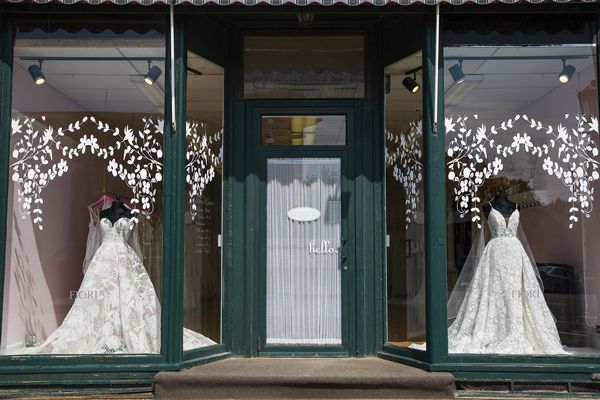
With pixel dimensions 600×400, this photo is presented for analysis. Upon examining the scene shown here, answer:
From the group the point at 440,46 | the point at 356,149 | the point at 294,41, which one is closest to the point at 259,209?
the point at 356,149

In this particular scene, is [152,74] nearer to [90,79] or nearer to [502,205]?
[90,79]

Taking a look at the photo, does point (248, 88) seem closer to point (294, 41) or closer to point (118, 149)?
point (294, 41)

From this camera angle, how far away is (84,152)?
19.3 ft

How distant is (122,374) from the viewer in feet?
17.9

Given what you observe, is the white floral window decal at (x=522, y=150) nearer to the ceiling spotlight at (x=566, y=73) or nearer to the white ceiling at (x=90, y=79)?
the ceiling spotlight at (x=566, y=73)

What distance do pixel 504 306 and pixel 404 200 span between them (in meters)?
1.28

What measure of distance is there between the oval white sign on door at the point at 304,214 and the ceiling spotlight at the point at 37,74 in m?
2.51

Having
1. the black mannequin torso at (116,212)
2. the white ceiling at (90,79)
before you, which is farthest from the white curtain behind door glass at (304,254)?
the white ceiling at (90,79)

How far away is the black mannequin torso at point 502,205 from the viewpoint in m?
5.97

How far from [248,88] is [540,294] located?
10.7 feet

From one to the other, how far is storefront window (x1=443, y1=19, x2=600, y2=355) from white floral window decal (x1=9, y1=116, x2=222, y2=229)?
2.40m

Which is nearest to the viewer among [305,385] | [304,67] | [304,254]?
[305,385]

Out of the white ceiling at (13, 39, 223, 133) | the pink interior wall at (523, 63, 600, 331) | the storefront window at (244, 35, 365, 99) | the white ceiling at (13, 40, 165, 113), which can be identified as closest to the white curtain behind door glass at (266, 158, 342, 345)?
the storefront window at (244, 35, 365, 99)

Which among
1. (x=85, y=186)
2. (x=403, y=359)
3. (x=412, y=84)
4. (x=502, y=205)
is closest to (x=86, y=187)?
(x=85, y=186)
